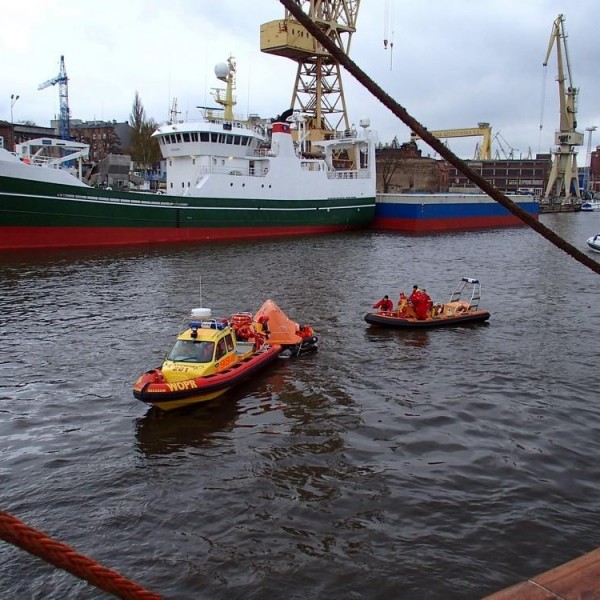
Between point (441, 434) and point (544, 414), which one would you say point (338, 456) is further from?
point (544, 414)

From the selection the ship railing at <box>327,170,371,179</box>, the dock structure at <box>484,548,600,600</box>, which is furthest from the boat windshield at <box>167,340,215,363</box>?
the ship railing at <box>327,170,371,179</box>

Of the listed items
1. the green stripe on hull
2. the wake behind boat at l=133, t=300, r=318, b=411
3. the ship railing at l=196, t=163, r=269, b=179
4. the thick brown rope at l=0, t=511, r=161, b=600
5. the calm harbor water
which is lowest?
the calm harbor water

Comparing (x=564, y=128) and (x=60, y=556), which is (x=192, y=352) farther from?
(x=564, y=128)

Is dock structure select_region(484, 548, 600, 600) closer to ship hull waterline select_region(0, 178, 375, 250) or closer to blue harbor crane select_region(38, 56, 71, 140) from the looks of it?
ship hull waterline select_region(0, 178, 375, 250)

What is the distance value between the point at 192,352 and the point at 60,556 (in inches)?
454

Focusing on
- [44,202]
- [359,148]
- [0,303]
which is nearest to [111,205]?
[44,202]

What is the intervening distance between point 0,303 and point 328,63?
53111 mm

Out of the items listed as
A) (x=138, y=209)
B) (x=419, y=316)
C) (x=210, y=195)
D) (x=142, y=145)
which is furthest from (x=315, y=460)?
(x=142, y=145)

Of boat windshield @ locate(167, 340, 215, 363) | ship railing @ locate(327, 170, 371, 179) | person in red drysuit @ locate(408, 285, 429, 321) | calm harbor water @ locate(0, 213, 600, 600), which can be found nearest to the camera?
calm harbor water @ locate(0, 213, 600, 600)

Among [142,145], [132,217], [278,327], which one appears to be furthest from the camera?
[142,145]

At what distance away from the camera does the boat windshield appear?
13969 mm

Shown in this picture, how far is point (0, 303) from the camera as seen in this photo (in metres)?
23.4

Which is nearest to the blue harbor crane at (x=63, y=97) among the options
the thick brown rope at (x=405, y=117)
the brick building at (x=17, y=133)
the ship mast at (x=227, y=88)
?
the brick building at (x=17, y=133)

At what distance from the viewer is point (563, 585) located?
346 cm
